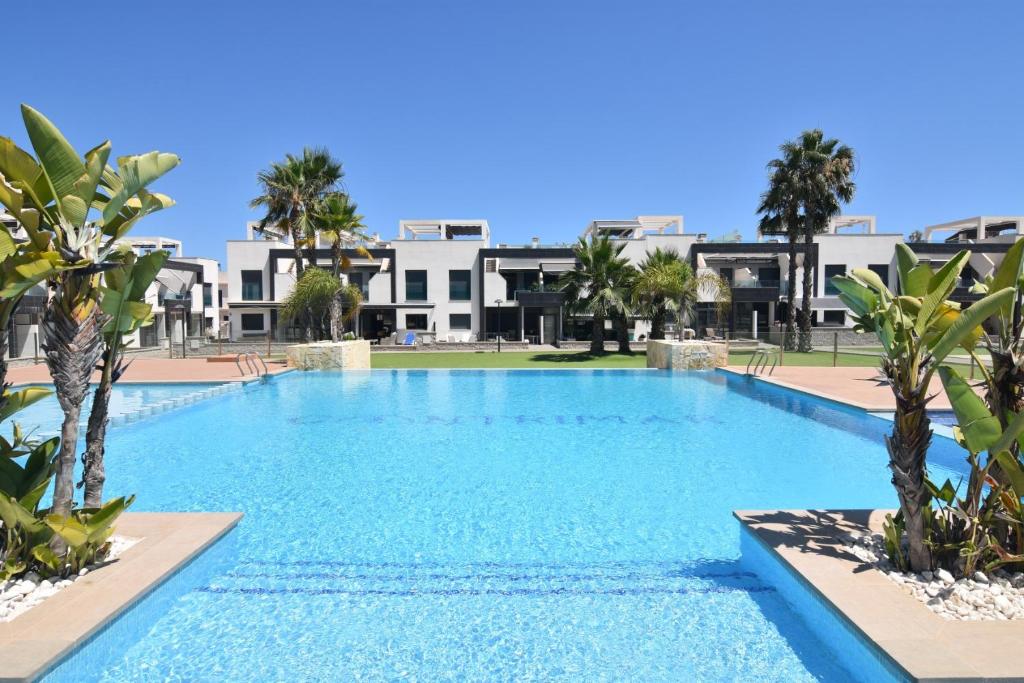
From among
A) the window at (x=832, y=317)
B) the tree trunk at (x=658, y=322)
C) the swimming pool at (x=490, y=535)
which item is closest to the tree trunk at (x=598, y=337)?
the tree trunk at (x=658, y=322)

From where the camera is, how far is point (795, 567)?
410 centimetres

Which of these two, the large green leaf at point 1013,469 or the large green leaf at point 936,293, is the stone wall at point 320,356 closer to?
the large green leaf at point 936,293

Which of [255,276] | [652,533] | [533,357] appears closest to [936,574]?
[652,533]

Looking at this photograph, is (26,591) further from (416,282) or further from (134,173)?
(416,282)

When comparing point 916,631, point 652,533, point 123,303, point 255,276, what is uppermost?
point 255,276

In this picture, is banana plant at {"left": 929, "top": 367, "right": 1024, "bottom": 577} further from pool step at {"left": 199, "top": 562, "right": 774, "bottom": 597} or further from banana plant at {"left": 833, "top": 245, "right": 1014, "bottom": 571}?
pool step at {"left": 199, "top": 562, "right": 774, "bottom": 597}

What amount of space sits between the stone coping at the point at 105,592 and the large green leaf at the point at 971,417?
5.49 metres

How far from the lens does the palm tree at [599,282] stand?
25219 millimetres

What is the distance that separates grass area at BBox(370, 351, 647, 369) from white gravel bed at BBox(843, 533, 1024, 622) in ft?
58.3

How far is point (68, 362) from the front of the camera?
12.6ft

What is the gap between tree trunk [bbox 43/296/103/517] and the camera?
381cm

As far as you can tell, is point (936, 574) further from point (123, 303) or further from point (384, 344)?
point (384, 344)

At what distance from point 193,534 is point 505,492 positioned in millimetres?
3690

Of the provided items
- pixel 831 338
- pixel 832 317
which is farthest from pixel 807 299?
pixel 832 317
